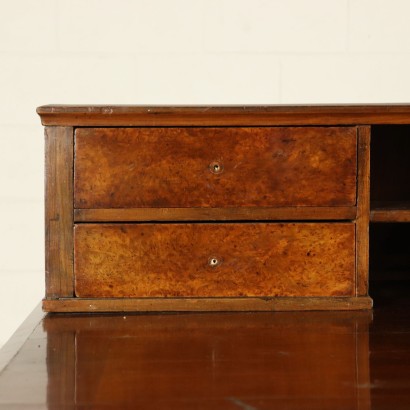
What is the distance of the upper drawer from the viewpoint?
151 cm

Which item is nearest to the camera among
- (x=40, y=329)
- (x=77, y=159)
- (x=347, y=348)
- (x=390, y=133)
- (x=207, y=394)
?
(x=207, y=394)

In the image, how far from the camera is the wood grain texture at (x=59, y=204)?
1.51 metres

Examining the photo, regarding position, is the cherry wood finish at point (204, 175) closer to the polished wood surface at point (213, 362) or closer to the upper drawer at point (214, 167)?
the upper drawer at point (214, 167)

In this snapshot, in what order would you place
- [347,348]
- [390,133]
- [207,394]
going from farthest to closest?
[390,133] < [347,348] < [207,394]

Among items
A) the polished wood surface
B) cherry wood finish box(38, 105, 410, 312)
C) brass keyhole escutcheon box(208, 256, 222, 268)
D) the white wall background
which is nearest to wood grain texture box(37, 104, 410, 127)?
cherry wood finish box(38, 105, 410, 312)

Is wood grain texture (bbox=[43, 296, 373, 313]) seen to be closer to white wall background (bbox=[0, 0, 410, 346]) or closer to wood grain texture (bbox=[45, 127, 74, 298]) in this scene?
wood grain texture (bbox=[45, 127, 74, 298])

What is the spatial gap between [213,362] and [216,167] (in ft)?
1.62
